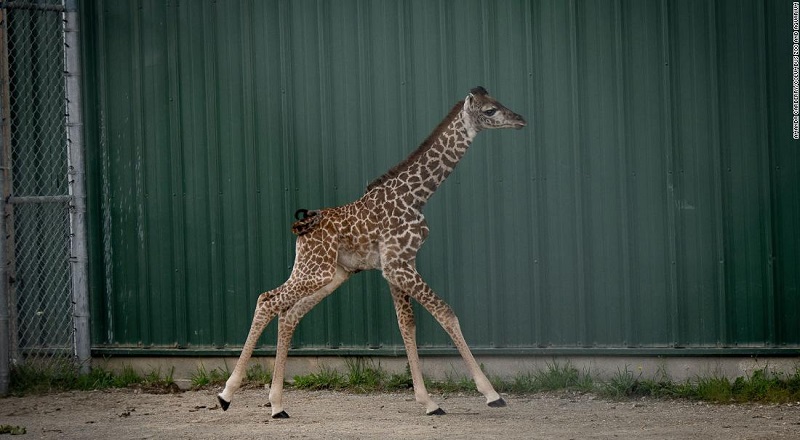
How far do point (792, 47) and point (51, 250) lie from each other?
649cm

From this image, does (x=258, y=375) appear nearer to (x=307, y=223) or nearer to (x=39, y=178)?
(x=307, y=223)

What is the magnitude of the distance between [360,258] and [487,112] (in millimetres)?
1415

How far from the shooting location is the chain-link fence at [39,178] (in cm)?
1005

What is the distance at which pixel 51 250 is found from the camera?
33.1 feet

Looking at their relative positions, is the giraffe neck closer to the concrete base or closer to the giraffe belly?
the giraffe belly

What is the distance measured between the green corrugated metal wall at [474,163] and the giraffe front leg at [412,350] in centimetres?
113

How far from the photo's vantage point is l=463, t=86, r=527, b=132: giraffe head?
319 inches

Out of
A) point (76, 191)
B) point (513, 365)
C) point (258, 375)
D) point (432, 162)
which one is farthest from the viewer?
point (76, 191)

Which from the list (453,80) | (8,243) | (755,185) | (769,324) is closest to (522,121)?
(453,80)

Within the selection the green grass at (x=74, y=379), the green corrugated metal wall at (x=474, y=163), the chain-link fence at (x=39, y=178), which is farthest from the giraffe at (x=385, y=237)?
the chain-link fence at (x=39, y=178)

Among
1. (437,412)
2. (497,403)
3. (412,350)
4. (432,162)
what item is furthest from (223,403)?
(432,162)

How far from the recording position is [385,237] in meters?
8.13

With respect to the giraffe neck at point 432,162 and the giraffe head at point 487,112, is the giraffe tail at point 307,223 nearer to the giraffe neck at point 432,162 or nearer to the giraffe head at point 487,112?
the giraffe neck at point 432,162

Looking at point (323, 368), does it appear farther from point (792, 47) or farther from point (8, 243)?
point (792, 47)
